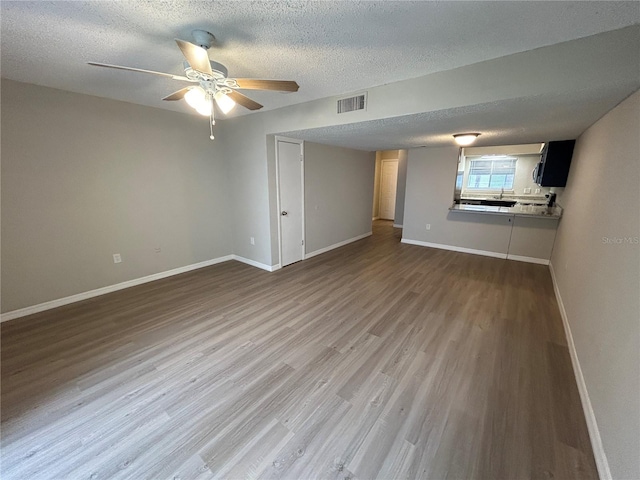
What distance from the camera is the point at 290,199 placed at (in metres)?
4.27

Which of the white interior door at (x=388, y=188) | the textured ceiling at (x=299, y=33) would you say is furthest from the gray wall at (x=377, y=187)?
the textured ceiling at (x=299, y=33)

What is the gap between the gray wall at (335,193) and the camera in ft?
15.4

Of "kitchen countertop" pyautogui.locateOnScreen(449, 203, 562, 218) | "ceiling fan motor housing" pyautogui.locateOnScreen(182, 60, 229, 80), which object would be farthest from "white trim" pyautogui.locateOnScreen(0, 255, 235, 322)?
"kitchen countertop" pyautogui.locateOnScreen(449, 203, 562, 218)

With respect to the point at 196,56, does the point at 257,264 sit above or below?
below

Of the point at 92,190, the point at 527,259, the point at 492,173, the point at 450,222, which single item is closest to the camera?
the point at 92,190

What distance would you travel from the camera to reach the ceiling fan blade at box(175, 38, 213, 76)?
1.36 meters

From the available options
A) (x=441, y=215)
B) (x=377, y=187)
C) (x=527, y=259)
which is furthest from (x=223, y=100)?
(x=377, y=187)

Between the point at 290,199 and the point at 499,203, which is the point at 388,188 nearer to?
the point at 499,203

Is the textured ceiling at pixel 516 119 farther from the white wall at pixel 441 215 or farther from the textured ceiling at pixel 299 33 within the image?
the white wall at pixel 441 215

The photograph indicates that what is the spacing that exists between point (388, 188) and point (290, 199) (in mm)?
5358

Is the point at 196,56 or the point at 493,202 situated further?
the point at 493,202

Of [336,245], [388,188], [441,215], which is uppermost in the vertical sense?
[388,188]

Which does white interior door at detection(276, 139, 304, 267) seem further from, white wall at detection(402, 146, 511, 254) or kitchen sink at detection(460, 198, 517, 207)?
kitchen sink at detection(460, 198, 517, 207)

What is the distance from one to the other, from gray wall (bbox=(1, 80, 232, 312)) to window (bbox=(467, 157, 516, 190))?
5980 mm
